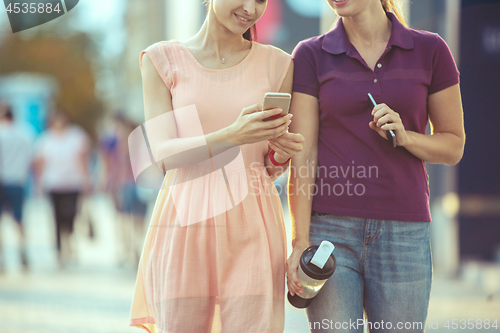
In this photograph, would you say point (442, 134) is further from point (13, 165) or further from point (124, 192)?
point (13, 165)

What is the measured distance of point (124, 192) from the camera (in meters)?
7.04

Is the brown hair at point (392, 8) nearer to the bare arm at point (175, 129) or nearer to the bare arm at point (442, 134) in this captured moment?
the bare arm at point (442, 134)

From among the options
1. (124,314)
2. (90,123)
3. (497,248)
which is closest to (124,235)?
(124,314)

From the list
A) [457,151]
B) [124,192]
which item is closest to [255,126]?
[457,151]

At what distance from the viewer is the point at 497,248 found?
6.16 m

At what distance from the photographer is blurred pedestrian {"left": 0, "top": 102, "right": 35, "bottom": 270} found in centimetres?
689

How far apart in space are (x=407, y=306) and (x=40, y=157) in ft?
20.6

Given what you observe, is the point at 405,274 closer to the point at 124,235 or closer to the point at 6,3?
the point at 6,3

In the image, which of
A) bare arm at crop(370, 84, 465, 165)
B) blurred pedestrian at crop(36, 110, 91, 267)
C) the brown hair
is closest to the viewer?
bare arm at crop(370, 84, 465, 165)

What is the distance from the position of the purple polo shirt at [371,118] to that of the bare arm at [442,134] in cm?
4

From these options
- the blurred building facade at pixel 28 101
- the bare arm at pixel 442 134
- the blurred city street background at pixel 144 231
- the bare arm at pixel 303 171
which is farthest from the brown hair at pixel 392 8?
the blurred building facade at pixel 28 101

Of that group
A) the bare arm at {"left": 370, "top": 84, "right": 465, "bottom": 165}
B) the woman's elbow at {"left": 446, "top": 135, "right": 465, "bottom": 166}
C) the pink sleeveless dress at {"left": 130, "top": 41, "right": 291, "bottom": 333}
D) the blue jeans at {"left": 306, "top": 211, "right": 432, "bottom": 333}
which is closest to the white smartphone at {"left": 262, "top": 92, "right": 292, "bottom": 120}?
the pink sleeveless dress at {"left": 130, "top": 41, "right": 291, "bottom": 333}

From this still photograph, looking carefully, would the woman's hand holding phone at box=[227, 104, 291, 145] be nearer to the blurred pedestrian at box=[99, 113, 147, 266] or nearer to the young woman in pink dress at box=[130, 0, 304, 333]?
the young woman in pink dress at box=[130, 0, 304, 333]

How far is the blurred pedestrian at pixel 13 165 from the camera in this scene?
6.89 meters
